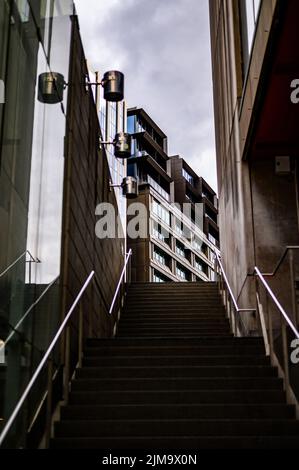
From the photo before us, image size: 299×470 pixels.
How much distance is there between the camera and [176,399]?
22.4 ft

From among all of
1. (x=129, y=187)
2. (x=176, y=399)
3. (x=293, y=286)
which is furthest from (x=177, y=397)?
(x=129, y=187)

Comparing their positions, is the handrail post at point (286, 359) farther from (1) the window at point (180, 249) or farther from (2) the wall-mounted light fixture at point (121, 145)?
(1) the window at point (180, 249)

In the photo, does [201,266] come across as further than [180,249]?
Yes

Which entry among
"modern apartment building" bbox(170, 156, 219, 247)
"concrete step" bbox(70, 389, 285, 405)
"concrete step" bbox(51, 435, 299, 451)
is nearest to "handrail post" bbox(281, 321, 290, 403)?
"concrete step" bbox(70, 389, 285, 405)

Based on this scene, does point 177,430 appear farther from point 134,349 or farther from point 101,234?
point 101,234

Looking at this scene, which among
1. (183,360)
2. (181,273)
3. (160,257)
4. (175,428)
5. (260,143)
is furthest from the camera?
(181,273)

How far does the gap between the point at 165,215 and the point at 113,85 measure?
47451 mm

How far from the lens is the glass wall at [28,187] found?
5.43 meters

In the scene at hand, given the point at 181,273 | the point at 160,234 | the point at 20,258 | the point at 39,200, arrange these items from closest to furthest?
the point at 20,258 → the point at 39,200 → the point at 160,234 → the point at 181,273

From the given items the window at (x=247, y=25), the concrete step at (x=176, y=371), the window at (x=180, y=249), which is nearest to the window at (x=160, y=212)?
the window at (x=180, y=249)

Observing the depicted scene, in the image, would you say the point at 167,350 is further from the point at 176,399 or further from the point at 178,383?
the point at 176,399

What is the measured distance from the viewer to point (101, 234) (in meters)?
11.8

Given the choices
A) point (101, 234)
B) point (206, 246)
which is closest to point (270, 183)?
point (101, 234)

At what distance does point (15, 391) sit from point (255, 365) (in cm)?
311
